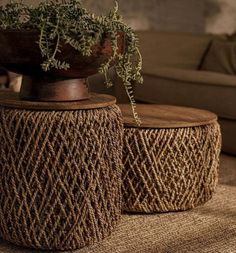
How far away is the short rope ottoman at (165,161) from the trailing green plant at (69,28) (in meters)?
0.32

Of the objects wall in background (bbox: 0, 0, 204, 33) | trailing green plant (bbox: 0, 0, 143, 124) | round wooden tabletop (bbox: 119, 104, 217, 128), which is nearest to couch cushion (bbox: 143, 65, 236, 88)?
round wooden tabletop (bbox: 119, 104, 217, 128)

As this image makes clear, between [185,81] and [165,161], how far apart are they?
1.10 meters

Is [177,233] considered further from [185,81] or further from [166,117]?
[185,81]

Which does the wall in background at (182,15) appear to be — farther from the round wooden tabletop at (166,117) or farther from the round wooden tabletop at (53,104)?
the round wooden tabletop at (53,104)

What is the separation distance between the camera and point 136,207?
181 cm

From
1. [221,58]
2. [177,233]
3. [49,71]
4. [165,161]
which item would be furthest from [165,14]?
[49,71]

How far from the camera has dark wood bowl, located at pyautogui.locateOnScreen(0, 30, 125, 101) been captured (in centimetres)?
137

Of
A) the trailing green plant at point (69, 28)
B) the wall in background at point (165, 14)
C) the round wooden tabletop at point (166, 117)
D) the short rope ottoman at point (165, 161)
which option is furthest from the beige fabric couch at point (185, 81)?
the trailing green plant at point (69, 28)

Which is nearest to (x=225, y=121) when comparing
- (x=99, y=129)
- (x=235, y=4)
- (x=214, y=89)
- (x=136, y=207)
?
(x=214, y=89)

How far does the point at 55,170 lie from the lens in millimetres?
1428

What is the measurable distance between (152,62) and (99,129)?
7.04 feet

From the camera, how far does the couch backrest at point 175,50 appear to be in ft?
11.6

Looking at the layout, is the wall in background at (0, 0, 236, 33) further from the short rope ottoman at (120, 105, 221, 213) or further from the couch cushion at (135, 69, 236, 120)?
the short rope ottoman at (120, 105, 221, 213)

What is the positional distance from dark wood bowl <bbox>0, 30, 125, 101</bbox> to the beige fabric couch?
1280 millimetres
